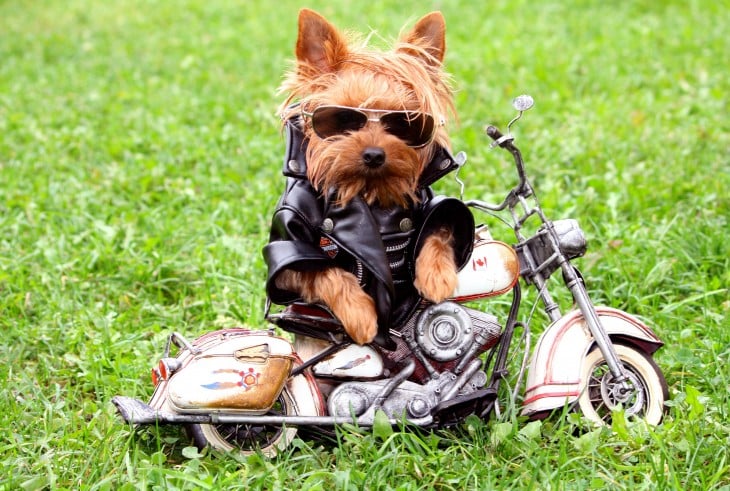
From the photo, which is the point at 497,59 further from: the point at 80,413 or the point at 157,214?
the point at 80,413

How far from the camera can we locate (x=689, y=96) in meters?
7.64

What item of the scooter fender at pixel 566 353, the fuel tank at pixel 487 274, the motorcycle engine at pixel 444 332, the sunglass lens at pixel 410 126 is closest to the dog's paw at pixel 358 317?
the motorcycle engine at pixel 444 332

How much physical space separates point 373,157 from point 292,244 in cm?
43

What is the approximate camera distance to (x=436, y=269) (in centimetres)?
324

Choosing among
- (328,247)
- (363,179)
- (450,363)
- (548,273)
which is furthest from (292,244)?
(548,273)

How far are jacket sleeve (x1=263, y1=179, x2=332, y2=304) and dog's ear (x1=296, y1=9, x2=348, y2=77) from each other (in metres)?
0.46

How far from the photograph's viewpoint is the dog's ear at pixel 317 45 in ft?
10.3

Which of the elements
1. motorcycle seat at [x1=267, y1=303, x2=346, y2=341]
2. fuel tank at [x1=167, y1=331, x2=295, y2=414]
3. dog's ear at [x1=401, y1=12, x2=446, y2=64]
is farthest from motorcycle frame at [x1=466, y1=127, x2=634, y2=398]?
fuel tank at [x1=167, y1=331, x2=295, y2=414]

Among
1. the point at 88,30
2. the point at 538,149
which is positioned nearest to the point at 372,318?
the point at 538,149

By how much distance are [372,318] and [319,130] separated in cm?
72

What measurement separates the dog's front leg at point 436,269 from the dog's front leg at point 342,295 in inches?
8.5

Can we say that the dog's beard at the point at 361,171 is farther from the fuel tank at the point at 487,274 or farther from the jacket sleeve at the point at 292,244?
the fuel tank at the point at 487,274

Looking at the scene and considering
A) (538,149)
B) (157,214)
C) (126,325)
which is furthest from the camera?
(538,149)

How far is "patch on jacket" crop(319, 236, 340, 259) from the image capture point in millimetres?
3244
